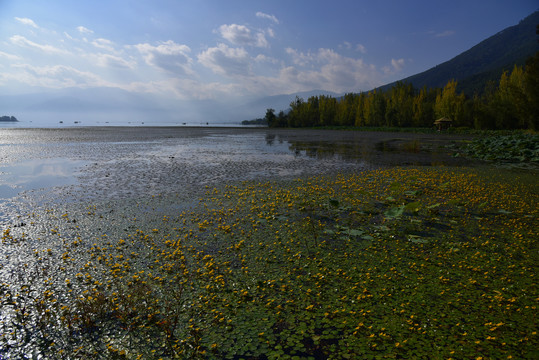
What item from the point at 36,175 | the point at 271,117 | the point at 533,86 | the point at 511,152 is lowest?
the point at 36,175

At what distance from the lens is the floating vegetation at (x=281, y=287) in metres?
4.11

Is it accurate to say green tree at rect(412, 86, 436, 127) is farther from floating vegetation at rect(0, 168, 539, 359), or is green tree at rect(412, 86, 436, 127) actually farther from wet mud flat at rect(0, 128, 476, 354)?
floating vegetation at rect(0, 168, 539, 359)

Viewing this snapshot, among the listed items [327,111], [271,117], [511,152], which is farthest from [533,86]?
[271,117]

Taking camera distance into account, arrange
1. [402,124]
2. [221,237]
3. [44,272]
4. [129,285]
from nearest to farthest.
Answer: [129,285], [44,272], [221,237], [402,124]

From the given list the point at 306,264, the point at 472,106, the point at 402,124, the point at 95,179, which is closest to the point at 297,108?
the point at 402,124

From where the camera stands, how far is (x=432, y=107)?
78.4 meters

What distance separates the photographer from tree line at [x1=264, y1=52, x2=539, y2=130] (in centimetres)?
3860

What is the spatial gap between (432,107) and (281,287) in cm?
8992

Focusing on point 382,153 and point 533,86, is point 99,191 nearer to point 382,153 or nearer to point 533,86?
point 382,153

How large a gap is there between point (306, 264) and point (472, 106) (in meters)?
84.8

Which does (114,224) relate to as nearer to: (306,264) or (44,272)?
(44,272)

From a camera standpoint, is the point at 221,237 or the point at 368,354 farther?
the point at 221,237

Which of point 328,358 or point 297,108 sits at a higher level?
point 297,108

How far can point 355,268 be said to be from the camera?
248 inches
